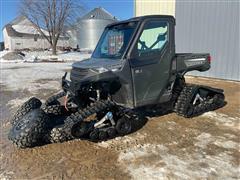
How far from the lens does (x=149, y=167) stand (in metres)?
3.42

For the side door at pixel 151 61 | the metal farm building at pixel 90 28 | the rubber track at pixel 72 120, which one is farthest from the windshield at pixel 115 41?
the metal farm building at pixel 90 28

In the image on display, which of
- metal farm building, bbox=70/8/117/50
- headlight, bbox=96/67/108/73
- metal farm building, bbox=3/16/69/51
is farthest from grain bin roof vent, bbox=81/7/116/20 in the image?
headlight, bbox=96/67/108/73

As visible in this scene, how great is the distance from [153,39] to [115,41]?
0.73 metres

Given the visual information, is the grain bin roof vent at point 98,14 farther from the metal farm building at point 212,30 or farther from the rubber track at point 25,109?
the rubber track at point 25,109

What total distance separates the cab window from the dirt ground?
146 centimetres

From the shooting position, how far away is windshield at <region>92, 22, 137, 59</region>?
463 centimetres

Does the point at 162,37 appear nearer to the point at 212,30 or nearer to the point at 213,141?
the point at 213,141

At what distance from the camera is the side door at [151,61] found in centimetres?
456

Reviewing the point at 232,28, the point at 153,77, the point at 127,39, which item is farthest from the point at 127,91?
the point at 232,28

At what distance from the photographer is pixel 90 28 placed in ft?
149

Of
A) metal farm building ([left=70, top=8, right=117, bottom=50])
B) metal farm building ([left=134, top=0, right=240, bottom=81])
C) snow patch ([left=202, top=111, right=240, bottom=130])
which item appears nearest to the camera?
snow patch ([left=202, top=111, right=240, bottom=130])

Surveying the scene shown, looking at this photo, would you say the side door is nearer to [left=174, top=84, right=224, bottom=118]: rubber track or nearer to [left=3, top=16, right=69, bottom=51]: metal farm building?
[left=174, top=84, right=224, bottom=118]: rubber track

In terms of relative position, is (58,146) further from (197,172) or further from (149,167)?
(197,172)

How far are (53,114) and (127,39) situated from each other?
2113mm
